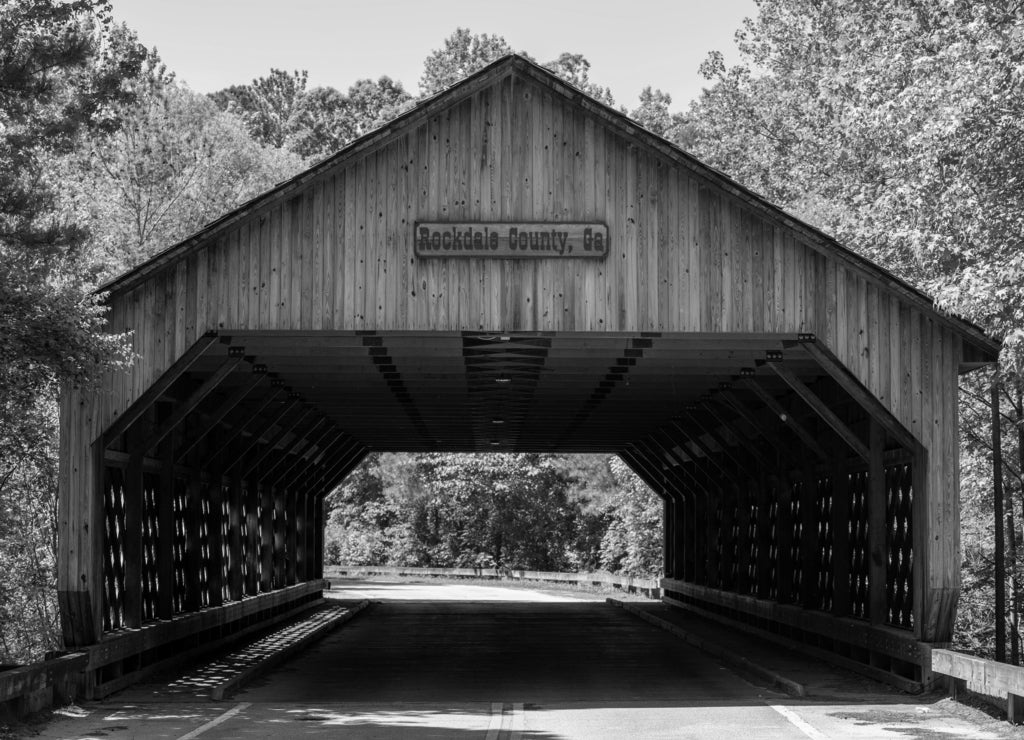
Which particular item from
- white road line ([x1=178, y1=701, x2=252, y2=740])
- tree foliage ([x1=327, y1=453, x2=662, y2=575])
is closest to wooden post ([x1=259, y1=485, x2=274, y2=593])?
white road line ([x1=178, y1=701, x2=252, y2=740])

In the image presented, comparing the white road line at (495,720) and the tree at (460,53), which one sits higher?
the tree at (460,53)

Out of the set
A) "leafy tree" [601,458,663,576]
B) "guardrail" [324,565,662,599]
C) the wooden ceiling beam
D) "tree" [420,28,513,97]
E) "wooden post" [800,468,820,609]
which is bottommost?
"guardrail" [324,565,662,599]

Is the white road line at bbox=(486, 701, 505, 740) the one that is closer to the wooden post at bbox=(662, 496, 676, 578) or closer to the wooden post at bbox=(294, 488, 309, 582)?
the wooden post at bbox=(294, 488, 309, 582)

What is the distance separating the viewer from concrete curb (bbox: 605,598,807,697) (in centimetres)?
1611

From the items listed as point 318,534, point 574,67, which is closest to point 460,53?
point 574,67

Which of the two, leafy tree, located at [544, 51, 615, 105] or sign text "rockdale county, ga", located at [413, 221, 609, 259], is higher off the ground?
leafy tree, located at [544, 51, 615, 105]

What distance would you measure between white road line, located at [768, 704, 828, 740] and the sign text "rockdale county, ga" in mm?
4952

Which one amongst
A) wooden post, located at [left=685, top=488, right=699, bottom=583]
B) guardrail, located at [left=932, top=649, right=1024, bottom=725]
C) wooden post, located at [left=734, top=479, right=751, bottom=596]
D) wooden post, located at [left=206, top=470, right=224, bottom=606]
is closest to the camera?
guardrail, located at [left=932, top=649, right=1024, bottom=725]

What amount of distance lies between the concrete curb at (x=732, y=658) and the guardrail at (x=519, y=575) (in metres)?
9.93

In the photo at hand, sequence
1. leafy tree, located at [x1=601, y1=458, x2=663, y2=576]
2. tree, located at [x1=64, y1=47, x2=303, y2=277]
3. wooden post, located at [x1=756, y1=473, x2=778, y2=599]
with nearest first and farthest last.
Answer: wooden post, located at [x1=756, y1=473, x2=778, y2=599], tree, located at [x1=64, y1=47, x2=303, y2=277], leafy tree, located at [x1=601, y1=458, x2=663, y2=576]

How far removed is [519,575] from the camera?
170 feet

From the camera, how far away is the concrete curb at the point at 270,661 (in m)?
15.8

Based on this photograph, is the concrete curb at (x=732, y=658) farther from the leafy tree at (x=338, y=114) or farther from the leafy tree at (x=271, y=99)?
the leafy tree at (x=271, y=99)

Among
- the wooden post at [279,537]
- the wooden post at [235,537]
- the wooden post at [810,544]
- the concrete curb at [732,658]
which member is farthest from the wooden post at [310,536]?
the wooden post at [810,544]
